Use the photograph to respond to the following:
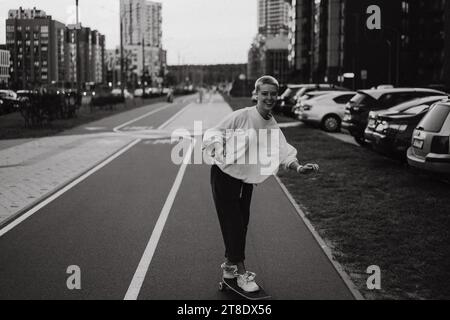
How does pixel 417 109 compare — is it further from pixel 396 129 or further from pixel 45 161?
pixel 45 161

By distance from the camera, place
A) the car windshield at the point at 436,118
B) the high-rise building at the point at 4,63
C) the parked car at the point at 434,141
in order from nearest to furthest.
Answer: the parked car at the point at 434,141, the car windshield at the point at 436,118, the high-rise building at the point at 4,63

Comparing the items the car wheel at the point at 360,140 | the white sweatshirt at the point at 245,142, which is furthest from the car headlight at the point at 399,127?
the white sweatshirt at the point at 245,142

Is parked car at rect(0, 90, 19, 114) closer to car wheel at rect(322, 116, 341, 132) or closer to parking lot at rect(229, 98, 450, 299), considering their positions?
car wheel at rect(322, 116, 341, 132)

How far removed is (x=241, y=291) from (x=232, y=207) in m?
0.69

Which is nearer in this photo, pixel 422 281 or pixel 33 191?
pixel 422 281

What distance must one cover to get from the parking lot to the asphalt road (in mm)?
326

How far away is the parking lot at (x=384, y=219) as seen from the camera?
574 centimetres

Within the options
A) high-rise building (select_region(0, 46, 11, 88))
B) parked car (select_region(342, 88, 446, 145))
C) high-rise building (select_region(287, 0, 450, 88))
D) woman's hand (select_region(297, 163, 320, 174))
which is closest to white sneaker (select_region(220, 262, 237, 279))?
woman's hand (select_region(297, 163, 320, 174))

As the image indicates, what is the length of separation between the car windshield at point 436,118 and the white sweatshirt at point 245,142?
551 centimetres

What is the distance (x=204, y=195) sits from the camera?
34.7 feet

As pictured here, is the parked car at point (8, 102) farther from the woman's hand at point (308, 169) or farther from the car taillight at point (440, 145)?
the woman's hand at point (308, 169)
